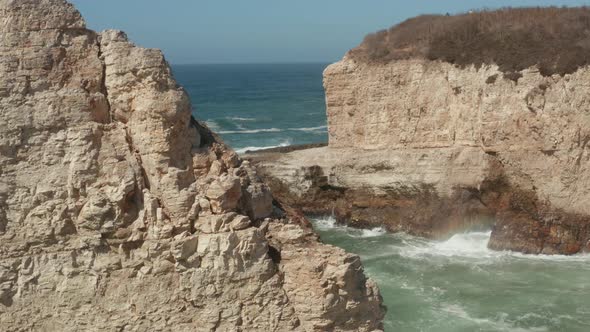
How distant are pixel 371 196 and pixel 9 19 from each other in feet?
73.3

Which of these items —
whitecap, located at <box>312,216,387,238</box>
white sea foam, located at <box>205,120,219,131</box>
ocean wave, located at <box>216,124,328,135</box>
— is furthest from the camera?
white sea foam, located at <box>205,120,219,131</box>

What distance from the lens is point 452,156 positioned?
26438 millimetres

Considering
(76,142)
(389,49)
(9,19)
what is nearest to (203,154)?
(76,142)

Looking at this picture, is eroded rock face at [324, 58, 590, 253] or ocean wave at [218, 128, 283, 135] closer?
eroded rock face at [324, 58, 590, 253]

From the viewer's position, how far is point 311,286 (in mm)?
7430

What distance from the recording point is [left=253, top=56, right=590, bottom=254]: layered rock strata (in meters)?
23.9

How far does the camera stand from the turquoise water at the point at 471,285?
56.6 feet

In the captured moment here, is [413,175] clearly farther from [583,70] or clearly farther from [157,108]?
[157,108]

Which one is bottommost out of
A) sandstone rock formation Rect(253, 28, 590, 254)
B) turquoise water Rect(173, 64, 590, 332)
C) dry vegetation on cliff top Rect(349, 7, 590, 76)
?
turquoise water Rect(173, 64, 590, 332)

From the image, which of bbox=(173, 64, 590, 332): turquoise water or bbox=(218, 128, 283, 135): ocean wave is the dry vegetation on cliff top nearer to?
bbox=(173, 64, 590, 332): turquoise water

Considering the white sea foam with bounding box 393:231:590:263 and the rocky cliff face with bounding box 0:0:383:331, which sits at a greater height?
→ the rocky cliff face with bounding box 0:0:383:331

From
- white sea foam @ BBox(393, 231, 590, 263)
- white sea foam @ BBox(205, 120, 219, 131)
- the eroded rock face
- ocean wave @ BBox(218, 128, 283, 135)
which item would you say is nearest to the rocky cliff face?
white sea foam @ BBox(393, 231, 590, 263)

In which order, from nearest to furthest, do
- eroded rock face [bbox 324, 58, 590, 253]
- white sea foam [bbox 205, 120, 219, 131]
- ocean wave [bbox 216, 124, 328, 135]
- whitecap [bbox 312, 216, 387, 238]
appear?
eroded rock face [bbox 324, 58, 590, 253] → whitecap [bbox 312, 216, 387, 238] → ocean wave [bbox 216, 124, 328, 135] → white sea foam [bbox 205, 120, 219, 131]

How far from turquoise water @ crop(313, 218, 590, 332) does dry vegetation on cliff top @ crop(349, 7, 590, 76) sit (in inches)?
286
